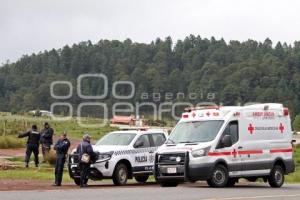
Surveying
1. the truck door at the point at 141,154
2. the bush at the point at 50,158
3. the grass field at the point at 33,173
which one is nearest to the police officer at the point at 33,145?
the grass field at the point at 33,173

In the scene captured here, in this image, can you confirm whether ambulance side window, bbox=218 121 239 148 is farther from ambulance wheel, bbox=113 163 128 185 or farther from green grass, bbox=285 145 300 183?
green grass, bbox=285 145 300 183

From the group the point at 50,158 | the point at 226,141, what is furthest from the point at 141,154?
the point at 50,158

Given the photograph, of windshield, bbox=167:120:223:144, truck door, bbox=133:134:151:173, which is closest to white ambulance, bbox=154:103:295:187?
windshield, bbox=167:120:223:144

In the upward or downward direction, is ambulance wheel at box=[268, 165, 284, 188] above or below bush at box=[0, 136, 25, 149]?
below

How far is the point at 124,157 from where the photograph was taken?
24.8m

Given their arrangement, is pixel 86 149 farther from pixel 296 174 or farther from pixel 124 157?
pixel 296 174

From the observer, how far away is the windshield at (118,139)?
83.5 feet

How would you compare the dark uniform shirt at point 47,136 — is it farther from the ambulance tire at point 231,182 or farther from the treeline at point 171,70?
the treeline at point 171,70

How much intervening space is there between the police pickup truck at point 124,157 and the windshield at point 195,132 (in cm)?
195

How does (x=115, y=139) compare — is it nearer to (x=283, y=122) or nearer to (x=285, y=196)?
(x=283, y=122)

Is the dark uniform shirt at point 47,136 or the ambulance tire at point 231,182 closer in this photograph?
the ambulance tire at point 231,182

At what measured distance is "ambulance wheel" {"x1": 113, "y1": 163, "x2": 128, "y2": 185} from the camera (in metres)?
24.6

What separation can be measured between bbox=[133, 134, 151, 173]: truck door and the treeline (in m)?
82.2

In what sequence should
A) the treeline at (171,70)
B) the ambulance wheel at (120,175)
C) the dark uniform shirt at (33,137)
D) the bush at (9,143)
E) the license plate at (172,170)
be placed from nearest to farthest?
the license plate at (172,170) < the ambulance wheel at (120,175) < the dark uniform shirt at (33,137) < the bush at (9,143) < the treeline at (171,70)
